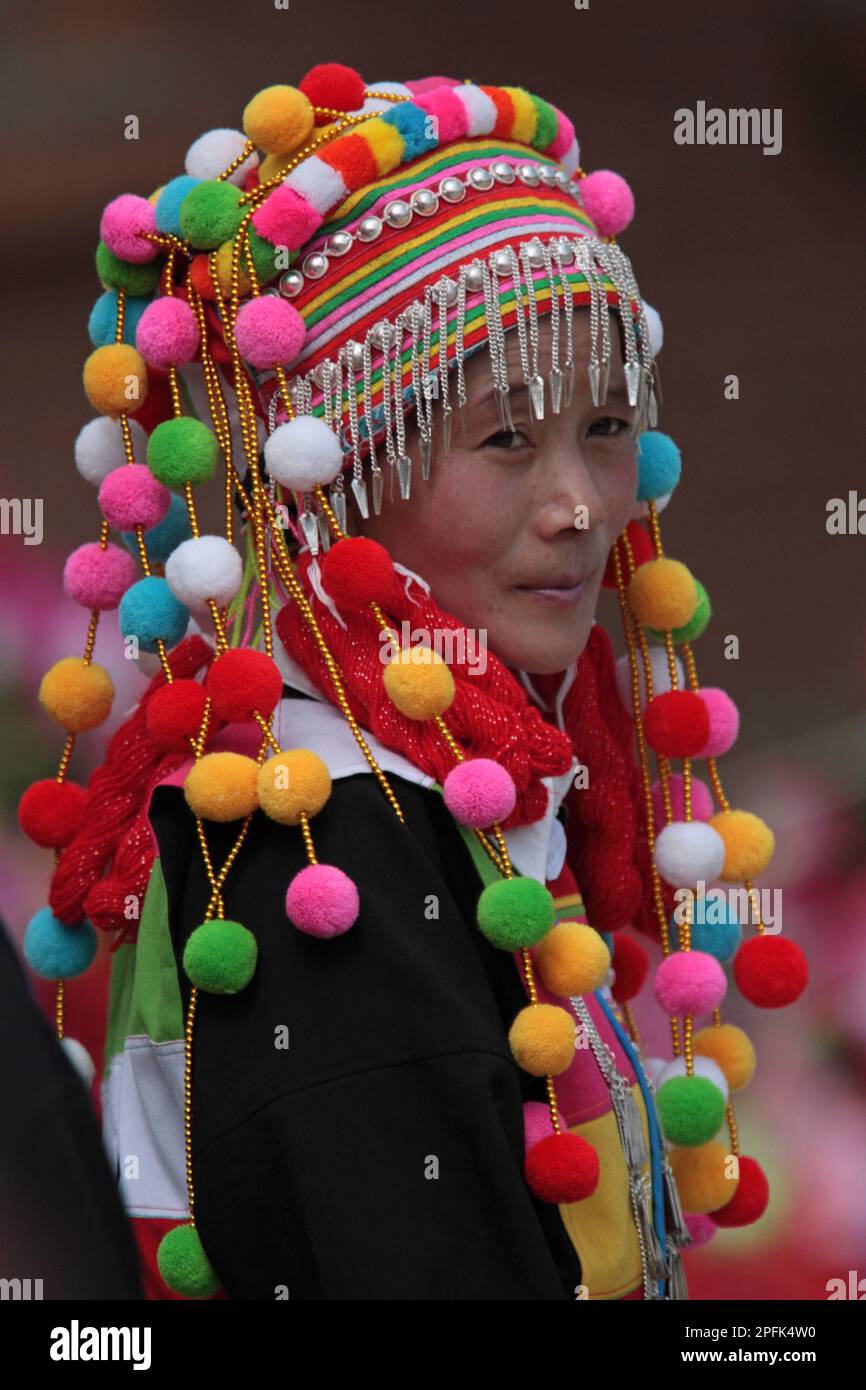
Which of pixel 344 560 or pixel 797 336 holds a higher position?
pixel 797 336

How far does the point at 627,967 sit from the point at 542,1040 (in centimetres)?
44

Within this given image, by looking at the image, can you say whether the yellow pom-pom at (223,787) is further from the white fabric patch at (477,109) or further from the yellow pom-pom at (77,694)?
the white fabric patch at (477,109)

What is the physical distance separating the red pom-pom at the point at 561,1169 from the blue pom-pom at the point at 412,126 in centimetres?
83

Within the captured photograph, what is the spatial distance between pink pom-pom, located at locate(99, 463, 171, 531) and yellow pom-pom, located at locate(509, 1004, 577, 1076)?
0.53 m

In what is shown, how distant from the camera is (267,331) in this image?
4.66 feet

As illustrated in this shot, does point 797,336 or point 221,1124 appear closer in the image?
point 221,1124

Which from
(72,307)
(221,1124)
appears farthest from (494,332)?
(72,307)

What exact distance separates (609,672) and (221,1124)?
628mm

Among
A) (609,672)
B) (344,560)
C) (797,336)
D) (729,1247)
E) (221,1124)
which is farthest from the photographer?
(797,336)

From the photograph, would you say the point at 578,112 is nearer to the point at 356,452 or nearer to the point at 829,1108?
the point at 356,452

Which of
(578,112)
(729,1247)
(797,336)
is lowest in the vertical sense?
(729,1247)

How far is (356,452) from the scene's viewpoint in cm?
146

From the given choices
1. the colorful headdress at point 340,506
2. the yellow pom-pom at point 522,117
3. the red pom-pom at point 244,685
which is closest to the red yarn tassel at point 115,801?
the colorful headdress at point 340,506

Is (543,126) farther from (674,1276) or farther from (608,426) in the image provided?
(674,1276)
